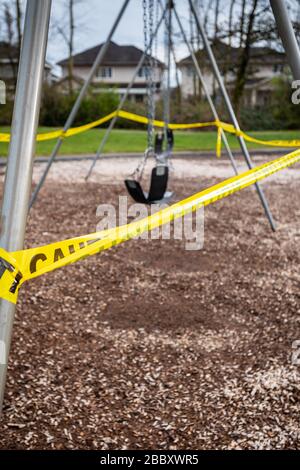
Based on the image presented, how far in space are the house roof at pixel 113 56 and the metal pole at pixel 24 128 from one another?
53.7 meters

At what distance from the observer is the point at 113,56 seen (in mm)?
54125

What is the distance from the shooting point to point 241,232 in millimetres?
5605

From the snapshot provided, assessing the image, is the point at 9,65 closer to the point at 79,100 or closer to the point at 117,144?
the point at 117,144

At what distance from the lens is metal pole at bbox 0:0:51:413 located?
122 centimetres

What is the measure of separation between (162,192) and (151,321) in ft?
7.10

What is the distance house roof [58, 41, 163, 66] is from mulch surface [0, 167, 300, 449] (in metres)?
51.3

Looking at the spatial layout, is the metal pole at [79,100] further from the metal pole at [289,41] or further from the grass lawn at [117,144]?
the grass lawn at [117,144]

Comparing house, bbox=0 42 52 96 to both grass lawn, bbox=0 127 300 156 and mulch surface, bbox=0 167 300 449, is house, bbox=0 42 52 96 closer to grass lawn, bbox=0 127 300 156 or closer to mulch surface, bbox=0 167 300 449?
grass lawn, bbox=0 127 300 156

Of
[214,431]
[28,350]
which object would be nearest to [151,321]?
[28,350]

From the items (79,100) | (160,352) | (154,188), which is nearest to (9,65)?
(79,100)

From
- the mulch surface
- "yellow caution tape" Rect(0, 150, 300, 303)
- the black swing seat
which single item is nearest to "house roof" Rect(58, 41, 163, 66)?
the black swing seat

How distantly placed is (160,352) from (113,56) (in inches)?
2191

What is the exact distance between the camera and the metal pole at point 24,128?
122cm
